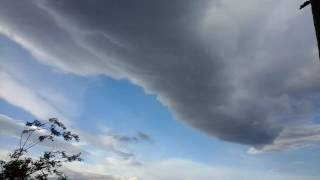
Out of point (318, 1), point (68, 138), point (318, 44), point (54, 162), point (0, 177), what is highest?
point (68, 138)

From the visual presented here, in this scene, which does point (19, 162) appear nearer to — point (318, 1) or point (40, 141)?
point (40, 141)

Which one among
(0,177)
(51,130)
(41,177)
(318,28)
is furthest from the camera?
(51,130)

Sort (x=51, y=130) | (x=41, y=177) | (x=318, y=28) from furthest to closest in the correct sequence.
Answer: (x=51, y=130), (x=41, y=177), (x=318, y=28)

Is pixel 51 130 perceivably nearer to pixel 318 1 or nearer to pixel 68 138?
pixel 68 138

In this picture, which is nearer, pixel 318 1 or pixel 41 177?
pixel 318 1

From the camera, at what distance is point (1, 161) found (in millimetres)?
38969

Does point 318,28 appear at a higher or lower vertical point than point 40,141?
lower

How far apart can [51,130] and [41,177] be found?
17.6 ft

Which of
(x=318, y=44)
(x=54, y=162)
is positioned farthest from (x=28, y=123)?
(x=318, y=44)

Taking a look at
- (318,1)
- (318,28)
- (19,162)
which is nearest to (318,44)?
(318,28)

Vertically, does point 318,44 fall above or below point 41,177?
below

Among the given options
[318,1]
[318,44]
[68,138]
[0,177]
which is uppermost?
[68,138]

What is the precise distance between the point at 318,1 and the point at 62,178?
36813 millimetres

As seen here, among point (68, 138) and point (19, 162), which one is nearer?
point (19, 162)
